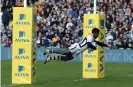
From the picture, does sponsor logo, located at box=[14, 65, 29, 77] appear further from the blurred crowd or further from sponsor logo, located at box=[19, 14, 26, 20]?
the blurred crowd

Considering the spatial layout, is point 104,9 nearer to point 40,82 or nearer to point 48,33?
point 48,33

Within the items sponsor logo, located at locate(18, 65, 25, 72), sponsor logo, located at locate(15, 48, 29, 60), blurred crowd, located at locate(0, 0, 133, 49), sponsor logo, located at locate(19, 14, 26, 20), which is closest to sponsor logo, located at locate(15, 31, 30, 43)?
sponsor logo, located at locate(15, 48, 29, 60)

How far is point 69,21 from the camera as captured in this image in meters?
37.8

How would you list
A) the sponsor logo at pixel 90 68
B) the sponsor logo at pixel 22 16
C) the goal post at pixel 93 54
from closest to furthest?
1. the sponsor logo at pixel 22 16
2. the goal post at pixel 93 54
3. the sponsor logo at pixel 90 68

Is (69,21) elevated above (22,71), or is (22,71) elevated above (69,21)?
(69,21)

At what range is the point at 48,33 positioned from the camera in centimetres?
3722

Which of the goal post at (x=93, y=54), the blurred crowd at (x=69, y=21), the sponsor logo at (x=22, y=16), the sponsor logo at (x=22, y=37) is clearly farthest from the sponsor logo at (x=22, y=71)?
the blurred crowd at (x=69, y=21)

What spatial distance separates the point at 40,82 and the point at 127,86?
330 centimetres

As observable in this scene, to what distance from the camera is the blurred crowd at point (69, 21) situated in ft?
118

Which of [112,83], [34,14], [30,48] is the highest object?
[34,14]

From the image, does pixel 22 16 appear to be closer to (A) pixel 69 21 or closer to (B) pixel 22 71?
(B) pixel 22 71

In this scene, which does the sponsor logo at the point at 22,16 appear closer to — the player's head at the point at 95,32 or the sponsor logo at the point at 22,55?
the sponsor logo at the point at 22,55

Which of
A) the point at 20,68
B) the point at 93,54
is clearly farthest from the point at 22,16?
the point at 93,54

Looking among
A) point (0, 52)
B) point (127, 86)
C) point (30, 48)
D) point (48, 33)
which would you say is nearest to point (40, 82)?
point (30, 48)
